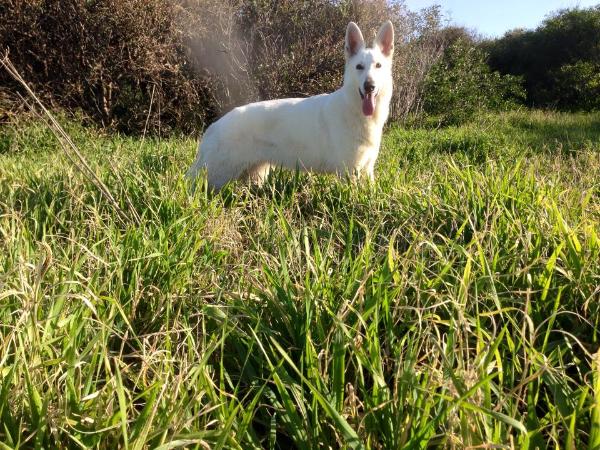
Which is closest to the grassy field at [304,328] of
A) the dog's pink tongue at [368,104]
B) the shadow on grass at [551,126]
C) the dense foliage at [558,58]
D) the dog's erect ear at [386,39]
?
the dog's pink tongue at [368,104]

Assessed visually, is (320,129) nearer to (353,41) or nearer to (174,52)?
(353,41)

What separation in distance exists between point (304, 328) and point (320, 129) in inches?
120

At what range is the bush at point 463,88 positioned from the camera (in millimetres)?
13055

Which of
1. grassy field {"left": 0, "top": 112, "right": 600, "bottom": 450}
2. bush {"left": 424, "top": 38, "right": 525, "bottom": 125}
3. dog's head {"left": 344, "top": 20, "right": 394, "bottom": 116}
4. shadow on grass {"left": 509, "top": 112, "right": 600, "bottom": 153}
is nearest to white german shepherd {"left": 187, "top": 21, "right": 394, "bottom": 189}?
dog's head {"left": 344, "top": 20, "right": 394, "bottom": 116}

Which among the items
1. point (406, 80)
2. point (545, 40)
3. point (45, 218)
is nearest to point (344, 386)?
point (45, 218)

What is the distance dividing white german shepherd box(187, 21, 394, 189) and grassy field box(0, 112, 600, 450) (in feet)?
4.05

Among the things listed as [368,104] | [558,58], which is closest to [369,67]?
[368,104]

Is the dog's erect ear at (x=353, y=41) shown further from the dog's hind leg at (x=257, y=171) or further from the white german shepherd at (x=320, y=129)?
the dog's hind leg at (x=257, y=171)

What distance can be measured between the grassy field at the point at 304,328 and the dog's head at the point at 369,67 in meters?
1.28

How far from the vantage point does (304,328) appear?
150 centimetres

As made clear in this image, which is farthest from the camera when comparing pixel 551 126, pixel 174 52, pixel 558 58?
pixel 558 58

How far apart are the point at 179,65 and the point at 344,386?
30.7 ft

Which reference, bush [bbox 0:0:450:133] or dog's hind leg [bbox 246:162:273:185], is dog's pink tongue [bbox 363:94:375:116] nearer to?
dog's hind leg [bbox 246:162:273:185]

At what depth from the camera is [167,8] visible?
30.8ft
